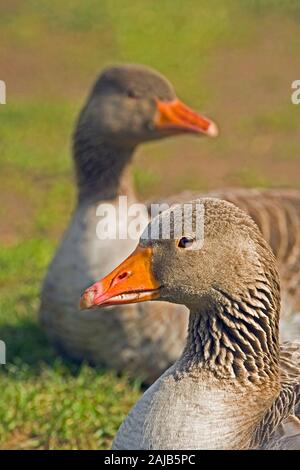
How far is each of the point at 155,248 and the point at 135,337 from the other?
2.07 m

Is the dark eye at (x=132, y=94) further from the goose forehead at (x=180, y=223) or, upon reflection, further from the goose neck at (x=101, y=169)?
the goose forehead at (x=180, y=223)

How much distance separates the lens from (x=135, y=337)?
6.29 metres

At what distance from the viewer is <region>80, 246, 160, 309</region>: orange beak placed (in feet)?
13.8

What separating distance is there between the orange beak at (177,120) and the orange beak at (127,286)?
258 cm

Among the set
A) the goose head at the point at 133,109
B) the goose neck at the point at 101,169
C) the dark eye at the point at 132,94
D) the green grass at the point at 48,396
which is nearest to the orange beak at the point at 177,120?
the goose head at the point at 133,109

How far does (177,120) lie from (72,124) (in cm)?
580

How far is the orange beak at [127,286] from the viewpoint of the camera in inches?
166

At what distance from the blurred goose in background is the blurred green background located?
24 centimetres

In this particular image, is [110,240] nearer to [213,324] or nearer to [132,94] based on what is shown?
[132,94]

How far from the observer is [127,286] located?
425cm

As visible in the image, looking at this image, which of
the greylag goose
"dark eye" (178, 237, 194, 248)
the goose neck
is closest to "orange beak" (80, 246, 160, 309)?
"dark eye" (178, 237, 194, 248)

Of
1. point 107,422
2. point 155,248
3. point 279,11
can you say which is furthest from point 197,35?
point 155,248

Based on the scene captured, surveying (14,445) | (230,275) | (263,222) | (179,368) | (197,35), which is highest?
(197,35)
